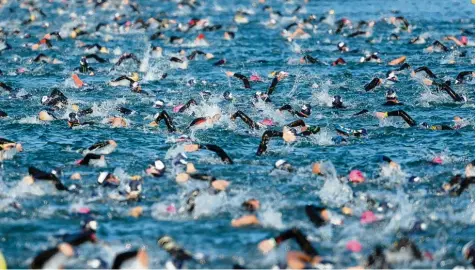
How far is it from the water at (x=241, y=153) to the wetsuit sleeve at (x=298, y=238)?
→ 0.22 meters

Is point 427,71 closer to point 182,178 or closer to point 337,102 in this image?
point 337,102

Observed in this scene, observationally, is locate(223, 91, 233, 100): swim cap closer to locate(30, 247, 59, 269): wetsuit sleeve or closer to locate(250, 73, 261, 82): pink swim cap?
locate(250, 73, 261, 82): pink swim cap

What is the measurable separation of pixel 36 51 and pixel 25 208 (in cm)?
2000

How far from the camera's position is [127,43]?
3847 centimetres

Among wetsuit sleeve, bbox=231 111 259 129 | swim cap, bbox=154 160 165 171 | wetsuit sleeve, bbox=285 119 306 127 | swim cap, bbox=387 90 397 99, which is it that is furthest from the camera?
swim cap, bbox=387 90 397 99

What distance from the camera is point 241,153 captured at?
20.5 m

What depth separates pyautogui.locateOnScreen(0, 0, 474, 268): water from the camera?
15.3 meters

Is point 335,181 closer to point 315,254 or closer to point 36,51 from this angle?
point 315,254

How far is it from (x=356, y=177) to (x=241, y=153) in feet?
10.7

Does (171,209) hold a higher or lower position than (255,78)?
higher

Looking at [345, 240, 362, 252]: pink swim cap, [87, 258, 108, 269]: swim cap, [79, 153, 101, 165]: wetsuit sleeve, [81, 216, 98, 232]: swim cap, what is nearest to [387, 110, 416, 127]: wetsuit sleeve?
[79, 153, 101, 165]: wetsuit sleeve

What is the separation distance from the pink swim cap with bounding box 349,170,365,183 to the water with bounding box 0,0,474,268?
10.7 inches

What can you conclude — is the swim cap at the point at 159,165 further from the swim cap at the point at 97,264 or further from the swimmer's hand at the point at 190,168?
the swim cap at the point at 97,264

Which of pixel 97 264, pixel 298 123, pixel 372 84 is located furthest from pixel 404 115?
pixel 97 264
